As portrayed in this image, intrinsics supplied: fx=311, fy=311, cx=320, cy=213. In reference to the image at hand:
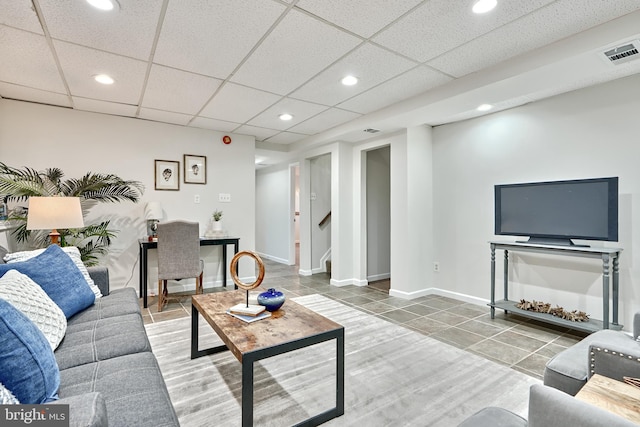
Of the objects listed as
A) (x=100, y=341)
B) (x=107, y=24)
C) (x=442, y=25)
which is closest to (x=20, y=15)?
(x=107, y=24)

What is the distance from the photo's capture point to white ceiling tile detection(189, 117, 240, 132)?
162 inches

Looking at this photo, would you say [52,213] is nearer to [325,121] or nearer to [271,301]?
[271,301]

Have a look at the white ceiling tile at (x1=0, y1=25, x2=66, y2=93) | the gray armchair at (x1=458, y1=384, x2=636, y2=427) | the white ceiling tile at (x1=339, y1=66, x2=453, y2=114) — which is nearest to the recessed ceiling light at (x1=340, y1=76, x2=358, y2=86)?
the white ceiling tile at (x1=339, y1=66, x2=453, y2=114)

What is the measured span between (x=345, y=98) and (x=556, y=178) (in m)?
2.27

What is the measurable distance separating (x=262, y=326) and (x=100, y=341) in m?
0.81

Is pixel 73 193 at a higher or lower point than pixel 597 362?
higher

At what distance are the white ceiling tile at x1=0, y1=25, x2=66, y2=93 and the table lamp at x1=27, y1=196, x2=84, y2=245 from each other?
1.09m

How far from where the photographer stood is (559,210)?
288 centimetres

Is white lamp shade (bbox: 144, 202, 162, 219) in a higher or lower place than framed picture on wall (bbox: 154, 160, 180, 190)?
lower

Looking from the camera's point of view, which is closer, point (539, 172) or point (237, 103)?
point (539, 172)

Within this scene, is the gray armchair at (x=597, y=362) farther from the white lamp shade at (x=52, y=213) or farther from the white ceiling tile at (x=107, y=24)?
the white lamp shade at (x=52, y=213)

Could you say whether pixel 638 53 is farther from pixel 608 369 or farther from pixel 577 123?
pixel 608 369

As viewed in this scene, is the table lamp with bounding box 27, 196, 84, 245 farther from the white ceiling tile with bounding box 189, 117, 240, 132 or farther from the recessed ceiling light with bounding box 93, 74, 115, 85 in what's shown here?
the white ceiling tile with bounding box 189, 117, 240, 132

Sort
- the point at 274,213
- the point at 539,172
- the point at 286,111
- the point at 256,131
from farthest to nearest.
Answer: the point at 274,213
the point at 256,131
the point at 286,111
the point at 539,172
